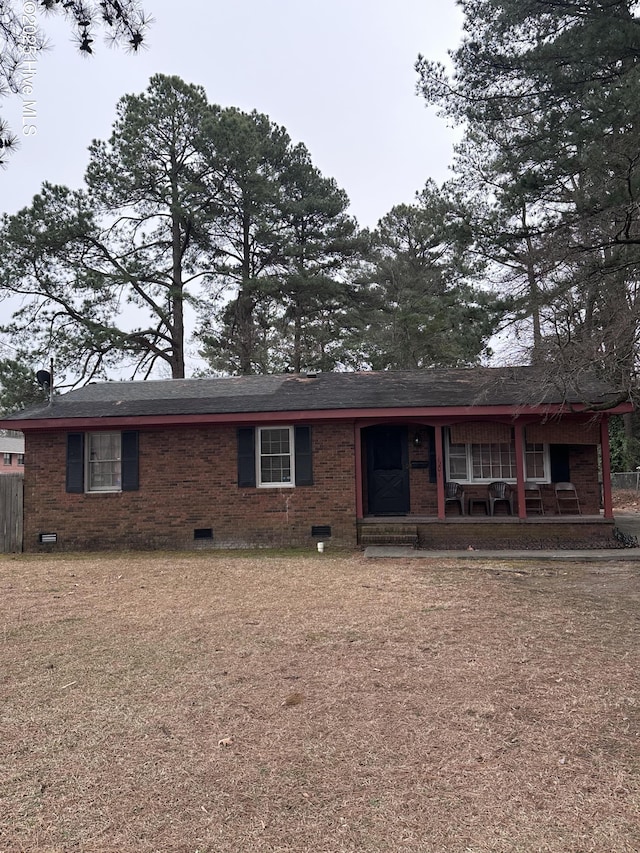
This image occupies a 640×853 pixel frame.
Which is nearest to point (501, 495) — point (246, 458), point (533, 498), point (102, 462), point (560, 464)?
point (533, 498)

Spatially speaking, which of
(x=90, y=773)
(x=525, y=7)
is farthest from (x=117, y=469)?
(x=525, y=7)

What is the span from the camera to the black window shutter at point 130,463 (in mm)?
12188

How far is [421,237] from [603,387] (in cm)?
1738

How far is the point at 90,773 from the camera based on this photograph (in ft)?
10.4

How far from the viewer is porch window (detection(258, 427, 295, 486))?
12.0 meters

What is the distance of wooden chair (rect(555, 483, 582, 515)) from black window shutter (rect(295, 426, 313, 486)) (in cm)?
494

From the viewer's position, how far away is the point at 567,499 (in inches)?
474

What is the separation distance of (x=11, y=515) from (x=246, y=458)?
4980 millimetres

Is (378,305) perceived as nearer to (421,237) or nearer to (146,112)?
(421,237)

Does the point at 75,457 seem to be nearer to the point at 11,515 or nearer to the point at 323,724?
the point at 11,515

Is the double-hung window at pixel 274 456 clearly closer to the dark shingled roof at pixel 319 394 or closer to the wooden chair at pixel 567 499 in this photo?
the dark shingled roof at pixel 319 394

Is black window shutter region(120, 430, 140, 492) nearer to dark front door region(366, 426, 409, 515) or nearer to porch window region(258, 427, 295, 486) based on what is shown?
porch window region(258, 427, 295, 486)

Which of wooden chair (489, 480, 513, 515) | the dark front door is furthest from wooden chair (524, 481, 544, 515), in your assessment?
the dark front door

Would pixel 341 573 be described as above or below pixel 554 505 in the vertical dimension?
below
